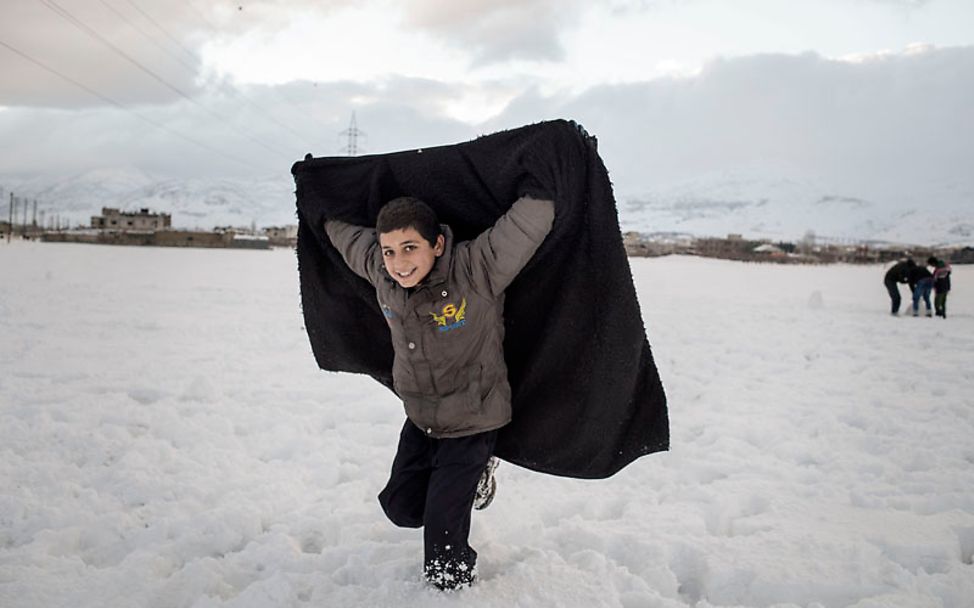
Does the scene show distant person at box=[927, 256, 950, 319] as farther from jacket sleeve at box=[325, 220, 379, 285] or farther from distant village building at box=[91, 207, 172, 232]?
distant village building at box=[91, 207, 172, 232]

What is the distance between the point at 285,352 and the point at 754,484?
640 cm

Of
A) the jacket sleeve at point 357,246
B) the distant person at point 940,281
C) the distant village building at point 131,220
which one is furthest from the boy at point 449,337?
the distant village building at point 131,220

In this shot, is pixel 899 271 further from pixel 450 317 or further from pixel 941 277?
pixel 450 317

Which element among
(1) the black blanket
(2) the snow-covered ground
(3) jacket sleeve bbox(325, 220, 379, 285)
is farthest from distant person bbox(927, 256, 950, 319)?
(3) jacket sleeve bbox(325, 220, 379, 285)

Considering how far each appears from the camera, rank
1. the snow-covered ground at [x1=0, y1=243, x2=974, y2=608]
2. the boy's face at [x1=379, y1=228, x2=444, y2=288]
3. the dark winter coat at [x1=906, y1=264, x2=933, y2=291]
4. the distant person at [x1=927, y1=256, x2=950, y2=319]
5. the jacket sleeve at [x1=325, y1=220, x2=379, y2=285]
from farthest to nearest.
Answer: the dark winter coat at [x1=906, y1=264, x2=933, y2=291] → the distant person at [x1=927, y1=256, x2=950, y2=319] → the jacket sleeve at [x1=325, y1=220, x2=379, y2=285] → the snow-covered ground at [x1=0, y1=243, x2=974, y2=608] → the boy's face at [x1=379, y1=228, x2=444, y2=288]

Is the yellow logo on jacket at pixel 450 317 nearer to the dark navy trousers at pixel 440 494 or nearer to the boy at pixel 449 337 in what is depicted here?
the boy at pixel 449 337

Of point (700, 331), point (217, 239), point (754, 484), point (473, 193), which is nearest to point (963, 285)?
point (700, 331)

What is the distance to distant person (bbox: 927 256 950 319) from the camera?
16125mm

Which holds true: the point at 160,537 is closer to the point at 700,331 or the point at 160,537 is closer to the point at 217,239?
the point at 700,331

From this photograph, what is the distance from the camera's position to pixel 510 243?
2.96 metres

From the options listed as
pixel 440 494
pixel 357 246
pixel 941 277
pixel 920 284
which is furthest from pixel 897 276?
pixel 440 494

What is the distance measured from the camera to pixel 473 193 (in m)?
3.43

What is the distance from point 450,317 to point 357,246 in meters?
0.81

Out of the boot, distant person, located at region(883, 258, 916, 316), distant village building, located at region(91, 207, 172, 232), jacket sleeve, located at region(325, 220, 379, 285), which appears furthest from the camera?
distant village building, located at region(91, 207, 172, 232)
